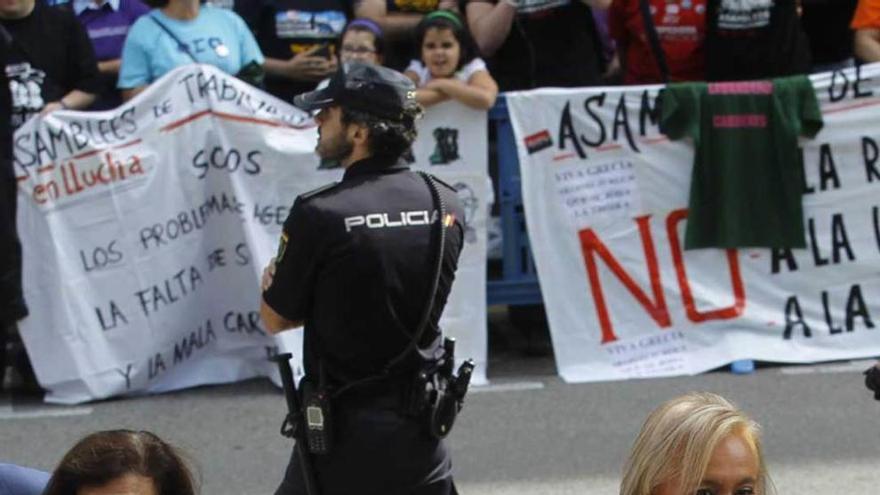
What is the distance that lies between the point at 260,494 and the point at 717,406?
379 cm

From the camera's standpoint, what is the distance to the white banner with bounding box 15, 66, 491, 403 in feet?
26.4

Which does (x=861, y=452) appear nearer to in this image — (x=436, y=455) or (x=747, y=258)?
(x=747, y=258)

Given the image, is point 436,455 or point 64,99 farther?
point 64,99

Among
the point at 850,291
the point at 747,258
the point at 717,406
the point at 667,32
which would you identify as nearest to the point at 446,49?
the point at 667,32

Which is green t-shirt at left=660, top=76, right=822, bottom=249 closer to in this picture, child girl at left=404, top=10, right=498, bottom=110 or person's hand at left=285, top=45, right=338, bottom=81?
child girl at left=404, top=10, right=498, bottom=110

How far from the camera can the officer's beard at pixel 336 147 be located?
4.85 m

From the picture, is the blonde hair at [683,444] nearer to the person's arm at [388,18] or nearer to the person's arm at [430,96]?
the person's arm at [430,96]

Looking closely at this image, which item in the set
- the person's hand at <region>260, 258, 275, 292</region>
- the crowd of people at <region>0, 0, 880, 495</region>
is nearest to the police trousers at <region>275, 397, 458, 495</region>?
the person's hand at <region>260, 258, 275, 292</region>

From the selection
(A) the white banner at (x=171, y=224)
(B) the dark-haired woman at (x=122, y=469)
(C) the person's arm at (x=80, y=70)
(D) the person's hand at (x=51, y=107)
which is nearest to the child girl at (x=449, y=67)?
(A) the white banner at (x=171, y=224)

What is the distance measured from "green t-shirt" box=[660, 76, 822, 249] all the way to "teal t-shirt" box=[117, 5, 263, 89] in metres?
2.08

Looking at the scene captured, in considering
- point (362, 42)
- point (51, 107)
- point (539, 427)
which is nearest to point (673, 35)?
point (362, 42)

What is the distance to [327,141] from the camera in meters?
4.88

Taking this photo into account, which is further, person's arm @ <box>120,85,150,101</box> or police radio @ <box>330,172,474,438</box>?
person's arm @ <box>120,85,150,101</box>

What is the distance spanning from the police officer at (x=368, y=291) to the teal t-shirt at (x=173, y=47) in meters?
3.68
